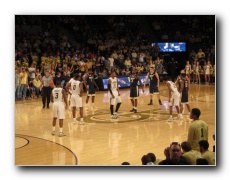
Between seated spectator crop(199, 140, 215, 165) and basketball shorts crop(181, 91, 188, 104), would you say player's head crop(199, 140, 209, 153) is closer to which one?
seated spectator crop(199, 140, 215, 165)

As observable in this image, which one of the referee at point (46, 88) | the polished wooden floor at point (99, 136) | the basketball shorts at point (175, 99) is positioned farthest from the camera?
the referee at point (46, 88)

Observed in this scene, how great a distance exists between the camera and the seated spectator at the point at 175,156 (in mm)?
7744

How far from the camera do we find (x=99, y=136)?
12117 millimetres

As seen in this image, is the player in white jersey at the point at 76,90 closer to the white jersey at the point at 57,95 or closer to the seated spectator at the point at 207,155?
the white jersey at the point at 57,95

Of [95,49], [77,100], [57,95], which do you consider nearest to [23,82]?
[77,100]

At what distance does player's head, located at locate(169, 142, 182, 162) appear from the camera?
7.72 meters

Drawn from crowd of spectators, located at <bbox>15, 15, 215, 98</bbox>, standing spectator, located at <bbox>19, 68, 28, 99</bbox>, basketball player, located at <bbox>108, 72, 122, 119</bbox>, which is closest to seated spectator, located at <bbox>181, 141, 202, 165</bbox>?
basketball player, located at <bbox>108, 72, 122, 119</bbox>

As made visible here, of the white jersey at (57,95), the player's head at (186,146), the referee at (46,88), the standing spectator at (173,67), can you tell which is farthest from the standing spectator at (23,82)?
the player's head at (186,146)

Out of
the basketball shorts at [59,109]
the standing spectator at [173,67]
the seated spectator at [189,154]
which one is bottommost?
the seated spectator at [189,154]

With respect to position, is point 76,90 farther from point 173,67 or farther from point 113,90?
point 173,67
